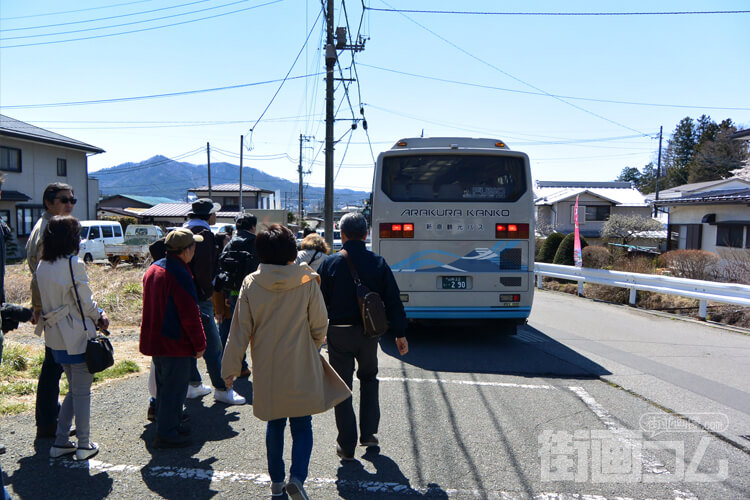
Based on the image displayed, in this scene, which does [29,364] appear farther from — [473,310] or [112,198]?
[112,198]

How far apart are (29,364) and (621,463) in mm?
6484

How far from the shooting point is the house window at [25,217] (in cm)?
2631

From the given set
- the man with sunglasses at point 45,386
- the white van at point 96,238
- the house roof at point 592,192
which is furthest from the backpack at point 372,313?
the house roof at point 592,192

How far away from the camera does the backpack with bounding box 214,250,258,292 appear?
18.1 ft

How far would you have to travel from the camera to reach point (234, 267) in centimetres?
554

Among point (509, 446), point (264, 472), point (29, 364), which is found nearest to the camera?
point (264, 472)

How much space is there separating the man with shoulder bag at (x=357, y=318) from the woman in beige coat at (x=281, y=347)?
605 mm

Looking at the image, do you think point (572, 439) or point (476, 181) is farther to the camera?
point (476, 181)

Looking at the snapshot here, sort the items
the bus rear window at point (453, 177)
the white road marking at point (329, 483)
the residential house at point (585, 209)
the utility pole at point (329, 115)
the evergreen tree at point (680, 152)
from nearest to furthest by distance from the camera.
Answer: the white road marking at point (329, 483), the bus rear window at point (453, 177), the utility pole at point (329, 115), the residential house at point (585, 209), the evergreen tree at point (680, 152)

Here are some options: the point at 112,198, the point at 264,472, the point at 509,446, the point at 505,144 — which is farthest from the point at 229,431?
the point at 112,198

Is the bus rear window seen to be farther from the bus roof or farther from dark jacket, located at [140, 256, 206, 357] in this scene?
dark jacket, located at [140, 256, 206, 357]

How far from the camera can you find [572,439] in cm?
429

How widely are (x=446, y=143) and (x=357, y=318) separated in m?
4.75

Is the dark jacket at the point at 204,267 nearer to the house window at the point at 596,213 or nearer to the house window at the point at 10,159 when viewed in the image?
the house window at the point at 10,159
